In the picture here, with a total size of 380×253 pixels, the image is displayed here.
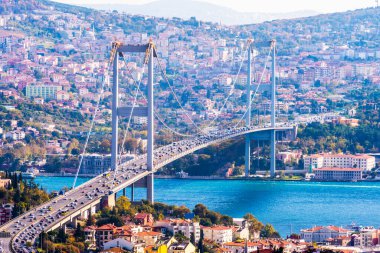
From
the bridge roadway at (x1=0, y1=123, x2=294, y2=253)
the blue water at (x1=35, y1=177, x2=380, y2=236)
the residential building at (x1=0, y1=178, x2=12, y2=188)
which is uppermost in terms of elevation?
the residential building at (x1=0, y1=178, x2=12, y2=188)

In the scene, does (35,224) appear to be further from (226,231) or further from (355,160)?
(355,160)

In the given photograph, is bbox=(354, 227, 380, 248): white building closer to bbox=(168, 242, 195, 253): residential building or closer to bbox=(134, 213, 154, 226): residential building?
bbox=(134, 213, 154, 226): residential building

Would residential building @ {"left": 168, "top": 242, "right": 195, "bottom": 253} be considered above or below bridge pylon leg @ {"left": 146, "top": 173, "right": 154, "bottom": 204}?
below

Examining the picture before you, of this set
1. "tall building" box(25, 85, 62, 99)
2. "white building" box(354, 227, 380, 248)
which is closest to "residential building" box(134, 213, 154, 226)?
"white building" box(354, 227, 380, 248)

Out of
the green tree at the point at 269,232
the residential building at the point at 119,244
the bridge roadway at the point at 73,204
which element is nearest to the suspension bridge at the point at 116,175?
the bridge roadway at the point at 73,204

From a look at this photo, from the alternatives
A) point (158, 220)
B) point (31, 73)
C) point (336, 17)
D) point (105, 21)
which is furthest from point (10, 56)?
point (158, 220)

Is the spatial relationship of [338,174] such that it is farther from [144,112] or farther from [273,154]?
[144,112]
